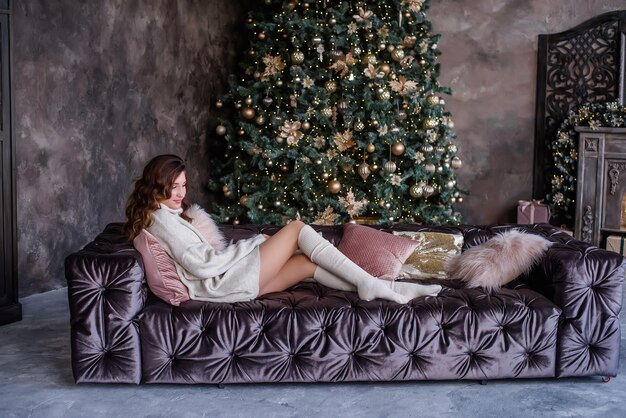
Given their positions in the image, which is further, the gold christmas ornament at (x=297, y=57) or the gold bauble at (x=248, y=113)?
the gold bauble at (x=248, y=113)

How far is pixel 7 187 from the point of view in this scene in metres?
4.97

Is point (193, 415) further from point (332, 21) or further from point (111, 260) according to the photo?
point (332, 21)

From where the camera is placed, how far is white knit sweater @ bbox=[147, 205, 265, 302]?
3.88 meters

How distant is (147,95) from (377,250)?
3326mm

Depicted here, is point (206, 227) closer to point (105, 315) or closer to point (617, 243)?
point (105, 315)

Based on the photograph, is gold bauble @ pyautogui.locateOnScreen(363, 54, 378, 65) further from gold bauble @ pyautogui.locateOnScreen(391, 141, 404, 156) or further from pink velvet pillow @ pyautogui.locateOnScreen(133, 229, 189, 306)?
pink velvet pillow @ pyautogui.locateOnScreen(133, 229, 189, 306)

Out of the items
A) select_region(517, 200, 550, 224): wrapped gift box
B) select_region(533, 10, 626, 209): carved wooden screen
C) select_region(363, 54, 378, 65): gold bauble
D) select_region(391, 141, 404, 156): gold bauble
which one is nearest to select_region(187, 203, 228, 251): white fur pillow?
select_region(391, 141, 404, 156): gold bauble

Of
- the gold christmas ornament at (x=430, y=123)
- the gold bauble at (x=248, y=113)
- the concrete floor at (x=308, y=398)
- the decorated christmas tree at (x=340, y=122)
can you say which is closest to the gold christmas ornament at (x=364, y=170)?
the decorated christmas tree at (x=340, y=122)

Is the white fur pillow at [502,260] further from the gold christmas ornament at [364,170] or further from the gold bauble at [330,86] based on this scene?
the gold bauble at [330,86]

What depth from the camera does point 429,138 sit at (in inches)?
290

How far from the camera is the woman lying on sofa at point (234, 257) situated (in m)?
3.89

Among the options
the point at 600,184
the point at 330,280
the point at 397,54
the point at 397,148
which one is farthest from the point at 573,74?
the point at 330,280

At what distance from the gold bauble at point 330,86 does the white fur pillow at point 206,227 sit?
10.5 feet

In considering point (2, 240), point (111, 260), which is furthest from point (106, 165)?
point (111, 260)
